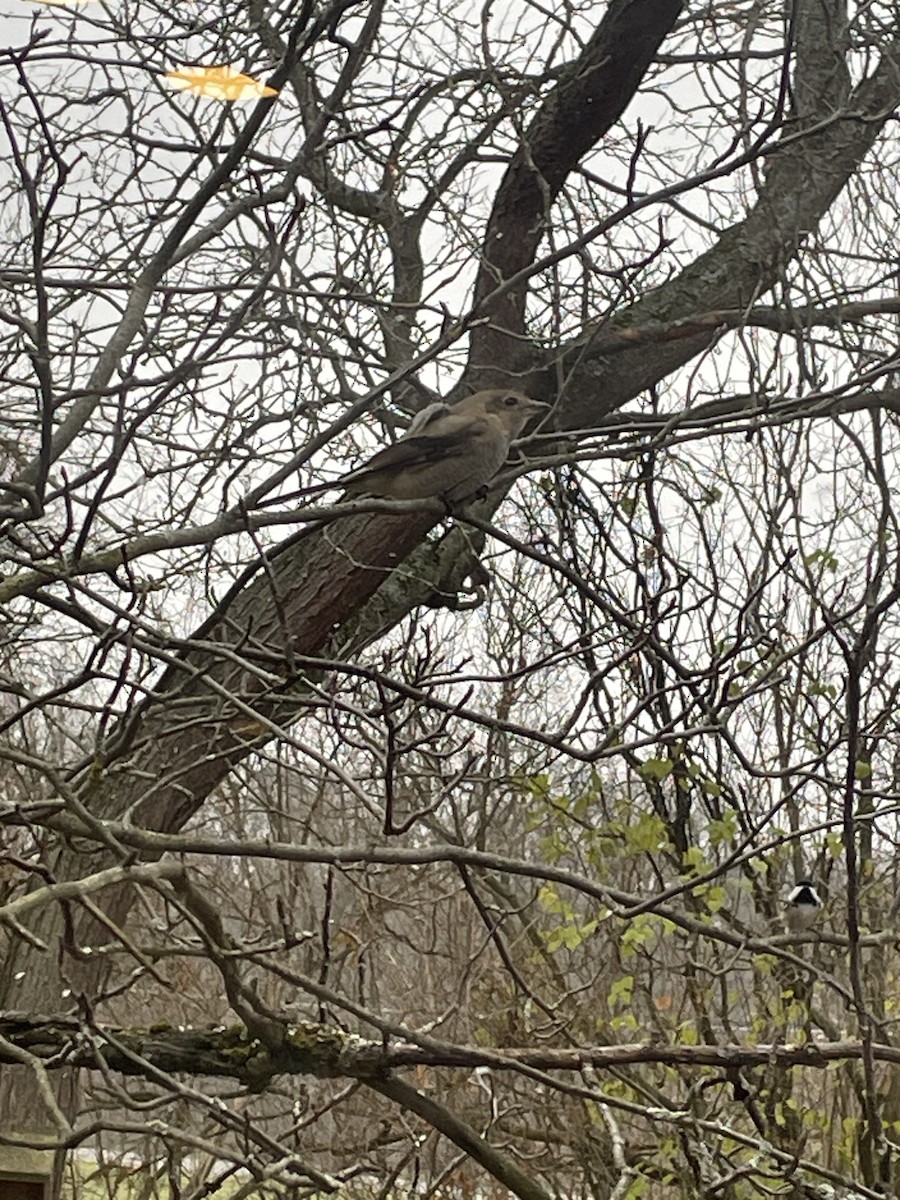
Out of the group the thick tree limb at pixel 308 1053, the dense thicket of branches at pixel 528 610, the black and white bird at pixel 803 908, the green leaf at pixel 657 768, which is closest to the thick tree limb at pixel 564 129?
the dense thicket of branches at pixel 528 610

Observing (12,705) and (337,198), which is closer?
(337,198)

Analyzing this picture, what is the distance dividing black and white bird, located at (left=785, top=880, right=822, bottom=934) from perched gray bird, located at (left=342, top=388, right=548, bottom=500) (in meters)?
0.80

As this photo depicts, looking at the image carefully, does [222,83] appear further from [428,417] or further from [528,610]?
[528,610]

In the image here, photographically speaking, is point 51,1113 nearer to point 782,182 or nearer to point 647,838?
point 647,838

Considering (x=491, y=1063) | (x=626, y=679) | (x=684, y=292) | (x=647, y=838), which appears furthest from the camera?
(x=684, y=292)

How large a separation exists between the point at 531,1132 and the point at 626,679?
848 mm

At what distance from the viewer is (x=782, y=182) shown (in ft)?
8.14

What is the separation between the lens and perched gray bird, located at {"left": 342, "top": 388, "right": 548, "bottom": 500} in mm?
1690

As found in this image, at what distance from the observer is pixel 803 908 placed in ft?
6.55

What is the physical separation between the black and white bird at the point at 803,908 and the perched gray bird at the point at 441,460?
31.5 inches

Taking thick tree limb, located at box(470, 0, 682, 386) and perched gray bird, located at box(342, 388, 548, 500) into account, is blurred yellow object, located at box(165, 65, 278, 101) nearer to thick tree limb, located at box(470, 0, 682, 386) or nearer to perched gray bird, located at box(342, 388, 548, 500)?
perched gray bird, located at box(342, 388, 548, 500)

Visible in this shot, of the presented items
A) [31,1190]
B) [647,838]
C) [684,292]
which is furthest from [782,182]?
[31,1190]

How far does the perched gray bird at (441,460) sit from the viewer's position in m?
1.69

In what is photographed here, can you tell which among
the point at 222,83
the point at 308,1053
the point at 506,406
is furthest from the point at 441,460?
the point at 308,1053
